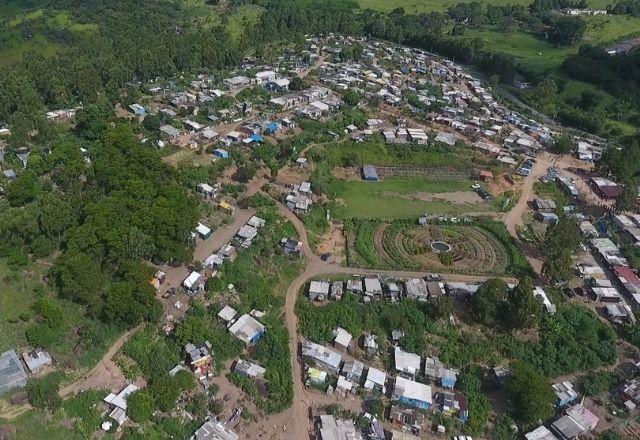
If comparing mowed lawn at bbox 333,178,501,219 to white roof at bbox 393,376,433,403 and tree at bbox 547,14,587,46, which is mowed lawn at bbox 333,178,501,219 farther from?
tree at bbox 547,14,587,46

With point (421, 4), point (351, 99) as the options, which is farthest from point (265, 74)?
point (421, 4)

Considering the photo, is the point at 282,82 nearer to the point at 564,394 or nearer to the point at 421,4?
the point at 564,394

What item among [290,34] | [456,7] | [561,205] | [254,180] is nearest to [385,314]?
[254,180]

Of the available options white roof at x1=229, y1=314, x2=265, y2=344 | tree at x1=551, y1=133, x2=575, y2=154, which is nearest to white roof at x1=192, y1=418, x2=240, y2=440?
white roof at x1=229, y1=314, x2=265, y2=344

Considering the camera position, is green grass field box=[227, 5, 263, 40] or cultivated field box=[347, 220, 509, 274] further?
green grass field box=[227, 5, 263, 40]

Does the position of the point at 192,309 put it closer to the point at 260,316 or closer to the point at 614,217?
the point at 260,316

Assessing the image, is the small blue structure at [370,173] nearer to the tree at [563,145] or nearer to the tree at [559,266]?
the tree at [559,266]

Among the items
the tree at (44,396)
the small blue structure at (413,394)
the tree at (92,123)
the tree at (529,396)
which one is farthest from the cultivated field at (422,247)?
the tree at (92,123)
